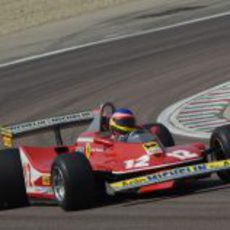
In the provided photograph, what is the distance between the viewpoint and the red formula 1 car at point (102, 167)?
12.7 metres

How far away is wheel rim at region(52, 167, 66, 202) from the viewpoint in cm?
1295

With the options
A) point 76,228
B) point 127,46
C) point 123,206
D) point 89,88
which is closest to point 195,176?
point 123,206

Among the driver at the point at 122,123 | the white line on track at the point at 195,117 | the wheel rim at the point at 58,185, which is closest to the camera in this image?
the wheel rim at the point at 58,185

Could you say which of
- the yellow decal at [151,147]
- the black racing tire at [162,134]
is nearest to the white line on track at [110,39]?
the black racing tire at [162,134]

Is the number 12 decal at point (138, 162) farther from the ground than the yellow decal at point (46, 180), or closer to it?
farther from the ground

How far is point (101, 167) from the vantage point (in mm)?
13336

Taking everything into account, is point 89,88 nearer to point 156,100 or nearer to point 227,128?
point 156,100

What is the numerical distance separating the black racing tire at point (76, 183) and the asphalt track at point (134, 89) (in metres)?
0.12

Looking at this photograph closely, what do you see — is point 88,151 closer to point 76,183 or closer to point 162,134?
point 162,134

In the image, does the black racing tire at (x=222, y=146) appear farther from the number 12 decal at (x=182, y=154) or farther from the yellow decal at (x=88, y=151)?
the yellow decal at (x=88, y=151)

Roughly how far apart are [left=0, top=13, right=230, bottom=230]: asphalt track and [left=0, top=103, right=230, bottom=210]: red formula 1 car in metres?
0.21

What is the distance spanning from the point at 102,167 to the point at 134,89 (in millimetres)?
10827

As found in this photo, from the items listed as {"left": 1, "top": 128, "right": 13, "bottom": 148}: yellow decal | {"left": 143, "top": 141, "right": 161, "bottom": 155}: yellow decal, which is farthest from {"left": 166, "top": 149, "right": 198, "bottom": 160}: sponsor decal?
{"left": 1, "top": 128, "right": 13, "bottom": 148}: yellow decal

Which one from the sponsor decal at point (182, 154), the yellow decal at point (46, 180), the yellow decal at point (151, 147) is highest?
the yellow decal at point (151, 147)
